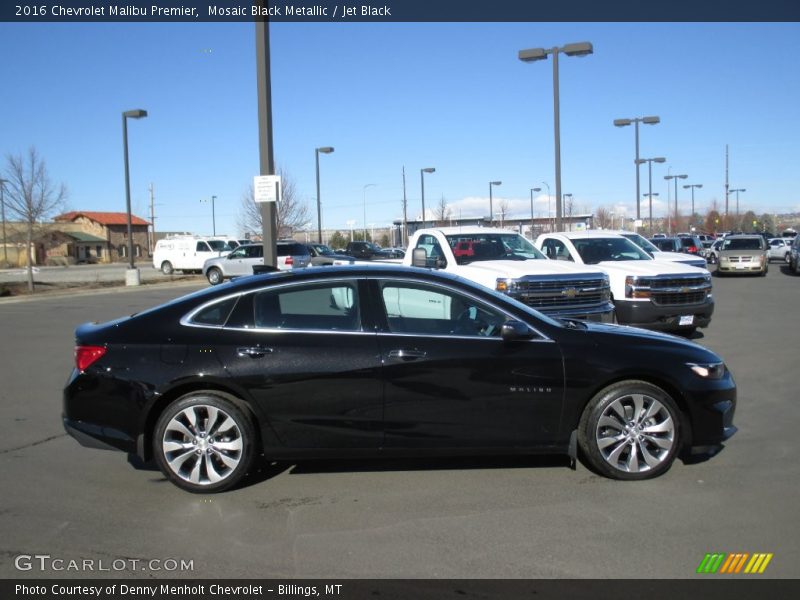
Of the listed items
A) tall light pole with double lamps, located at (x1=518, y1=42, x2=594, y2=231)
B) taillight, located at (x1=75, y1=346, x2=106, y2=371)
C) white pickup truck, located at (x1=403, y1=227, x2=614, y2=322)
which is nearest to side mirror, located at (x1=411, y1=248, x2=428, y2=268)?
white pickup truck, located at (x1=403, y1=227, x2=614, y2=322)

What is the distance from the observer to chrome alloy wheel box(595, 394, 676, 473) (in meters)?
5.23

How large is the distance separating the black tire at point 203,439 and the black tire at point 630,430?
246cm

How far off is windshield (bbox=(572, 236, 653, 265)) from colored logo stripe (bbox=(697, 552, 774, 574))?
10296 mm

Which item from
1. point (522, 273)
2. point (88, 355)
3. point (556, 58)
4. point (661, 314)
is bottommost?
point (661, 314)

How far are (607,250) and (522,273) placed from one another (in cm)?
503

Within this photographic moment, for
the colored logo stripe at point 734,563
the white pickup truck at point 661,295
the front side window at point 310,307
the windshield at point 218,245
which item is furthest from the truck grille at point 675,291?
the windshield at point 218,245

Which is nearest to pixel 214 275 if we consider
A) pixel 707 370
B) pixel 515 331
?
pixel 515 331

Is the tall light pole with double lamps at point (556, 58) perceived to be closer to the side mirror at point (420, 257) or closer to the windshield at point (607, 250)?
the windshield at point (607, 250)

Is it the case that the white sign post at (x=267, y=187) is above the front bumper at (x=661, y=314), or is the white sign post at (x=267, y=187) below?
above

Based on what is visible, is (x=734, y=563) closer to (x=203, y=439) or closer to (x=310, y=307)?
(x=310, y=307)

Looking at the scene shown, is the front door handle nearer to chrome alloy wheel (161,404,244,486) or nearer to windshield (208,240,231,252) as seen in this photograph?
chrome alloy wheel (161,404,244,486)

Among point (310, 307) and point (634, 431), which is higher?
point (310, 307)

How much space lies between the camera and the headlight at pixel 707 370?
17.4 ft

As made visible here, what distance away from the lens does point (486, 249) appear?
12.1 meters
